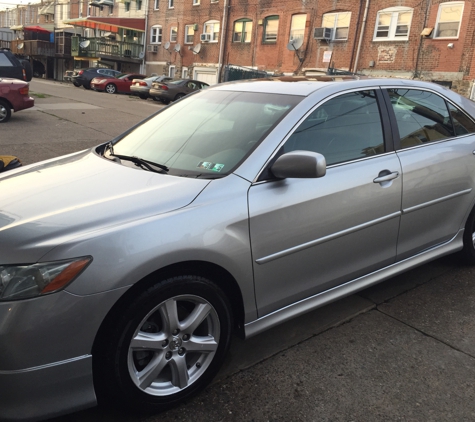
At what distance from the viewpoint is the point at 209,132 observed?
2.95 metres

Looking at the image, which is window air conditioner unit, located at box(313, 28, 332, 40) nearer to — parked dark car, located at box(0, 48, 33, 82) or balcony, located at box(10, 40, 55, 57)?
Answer: parked dark car, located at box(0, 48, 33, 82)

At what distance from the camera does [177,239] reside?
210 centimetres

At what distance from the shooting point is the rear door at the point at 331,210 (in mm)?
2484

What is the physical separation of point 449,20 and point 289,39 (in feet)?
29.2

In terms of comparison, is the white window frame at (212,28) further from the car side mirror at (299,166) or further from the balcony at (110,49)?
the car side mirror at (299,166)

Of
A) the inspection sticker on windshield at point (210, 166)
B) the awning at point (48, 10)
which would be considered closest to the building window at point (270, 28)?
the inspection sticker on windshield at point (210, 166)

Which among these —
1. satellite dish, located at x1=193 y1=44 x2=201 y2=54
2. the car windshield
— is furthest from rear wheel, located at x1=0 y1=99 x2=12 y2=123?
satellite dish, located at x1=193 y1=44 x2=201 y2=54

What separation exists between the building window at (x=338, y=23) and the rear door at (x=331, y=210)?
22400 mm

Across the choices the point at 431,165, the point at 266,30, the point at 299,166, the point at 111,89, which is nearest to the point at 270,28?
the point at 266,30

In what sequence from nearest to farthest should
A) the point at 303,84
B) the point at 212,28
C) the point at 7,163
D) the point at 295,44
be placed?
the point at 303,84 → the point at 7,163 → the point at 295,44 → the point at 212,28

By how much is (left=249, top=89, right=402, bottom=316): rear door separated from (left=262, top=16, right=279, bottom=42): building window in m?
25.6

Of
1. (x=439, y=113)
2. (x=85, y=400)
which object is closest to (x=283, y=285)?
(x=85, y=400)

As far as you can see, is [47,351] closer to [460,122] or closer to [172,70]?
[460,122]

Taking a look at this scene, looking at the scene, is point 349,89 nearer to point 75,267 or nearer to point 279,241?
point 279,241
